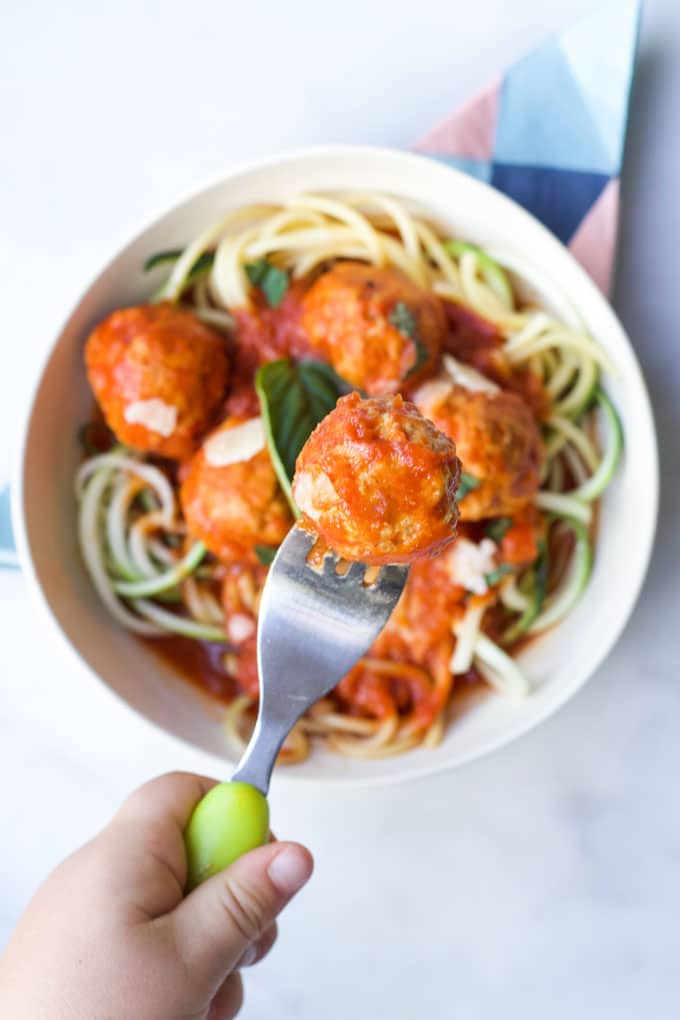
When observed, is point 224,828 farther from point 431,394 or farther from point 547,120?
point 547,120

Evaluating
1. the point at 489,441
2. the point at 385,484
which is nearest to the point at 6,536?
the point at 489,441

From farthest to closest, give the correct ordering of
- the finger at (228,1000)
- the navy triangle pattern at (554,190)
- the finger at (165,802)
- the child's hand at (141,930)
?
the navy triangle pattern at (554,190), the finger at (228,1000), the finger at (165,802), the child's hand at (141,930)

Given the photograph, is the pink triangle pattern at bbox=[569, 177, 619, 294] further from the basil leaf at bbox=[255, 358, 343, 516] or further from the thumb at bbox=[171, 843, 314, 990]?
the thumb at bbox=[171, 843, 314, 990]

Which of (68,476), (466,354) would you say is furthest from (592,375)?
(68,476)

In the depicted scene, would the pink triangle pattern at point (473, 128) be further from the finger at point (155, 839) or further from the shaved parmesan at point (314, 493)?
the finger at point (155, 839)

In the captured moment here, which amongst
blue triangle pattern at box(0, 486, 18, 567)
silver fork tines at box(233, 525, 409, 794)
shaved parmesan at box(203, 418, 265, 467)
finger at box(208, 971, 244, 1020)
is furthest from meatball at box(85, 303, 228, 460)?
finger at box(208, 971, 244, 1020)

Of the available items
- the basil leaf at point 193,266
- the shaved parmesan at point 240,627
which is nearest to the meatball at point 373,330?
the basil leaf at point 193,266
